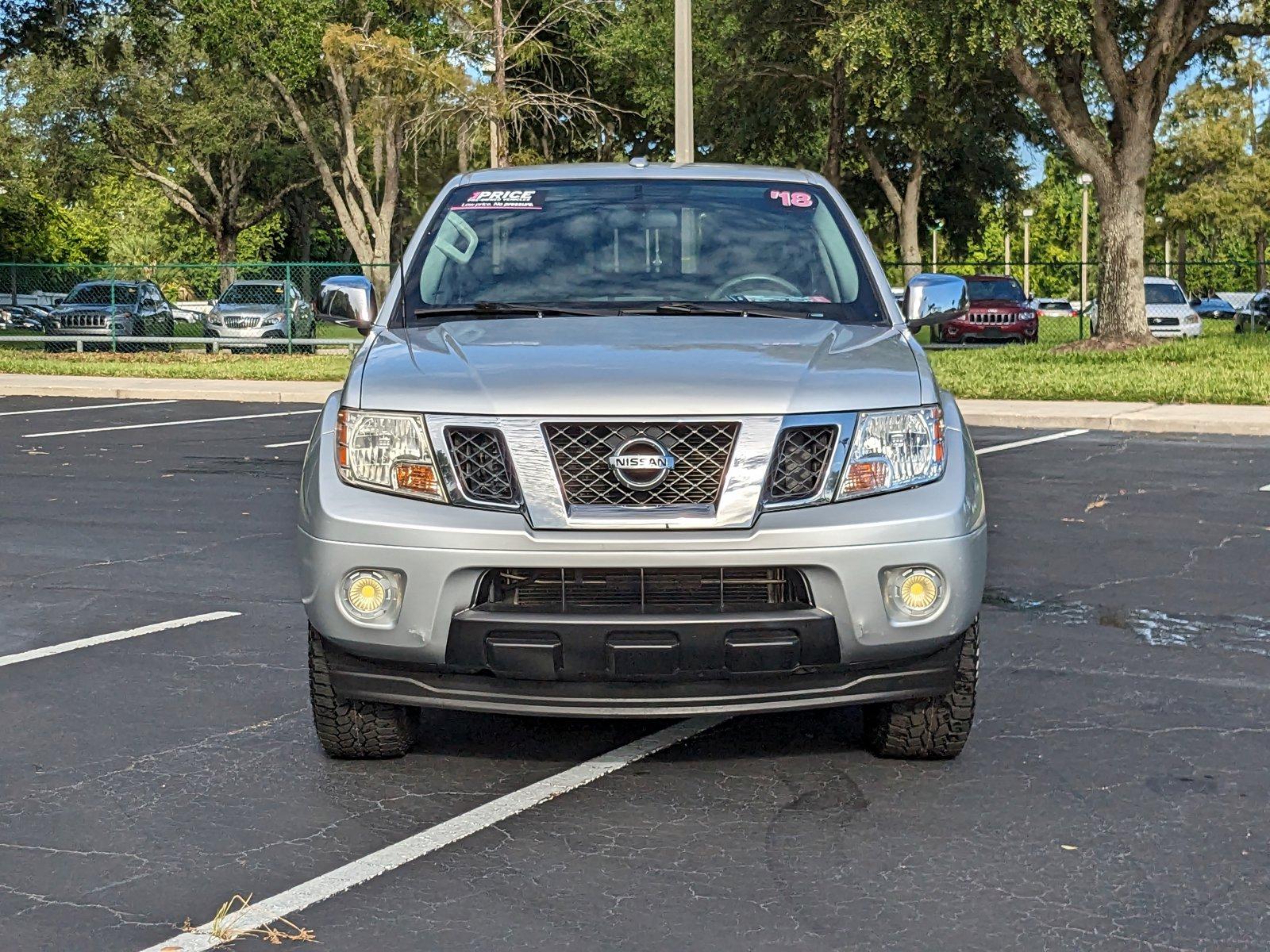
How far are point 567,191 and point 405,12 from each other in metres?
37.6

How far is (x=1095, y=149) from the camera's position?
1130 inches

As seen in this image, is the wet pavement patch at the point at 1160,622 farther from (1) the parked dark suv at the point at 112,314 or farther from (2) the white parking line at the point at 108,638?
(1) the parked dark suv at the point at 112,314

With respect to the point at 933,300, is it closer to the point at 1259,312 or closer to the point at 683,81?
the point at 683,81

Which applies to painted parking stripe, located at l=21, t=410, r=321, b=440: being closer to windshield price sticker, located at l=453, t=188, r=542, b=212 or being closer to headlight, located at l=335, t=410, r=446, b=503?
windshield price sticker, located at l=453, t=188, r=542, b=212

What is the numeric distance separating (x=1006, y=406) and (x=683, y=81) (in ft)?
18.0

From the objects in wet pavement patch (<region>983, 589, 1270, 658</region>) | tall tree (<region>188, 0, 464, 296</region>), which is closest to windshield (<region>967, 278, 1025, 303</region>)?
tall tree (<region>188, 0, 464, 296</region>)

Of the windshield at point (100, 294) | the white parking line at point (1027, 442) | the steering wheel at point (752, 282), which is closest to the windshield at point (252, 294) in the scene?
the windshield at point (100, 294)

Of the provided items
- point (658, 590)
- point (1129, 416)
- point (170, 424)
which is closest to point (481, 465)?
point (658, 590)

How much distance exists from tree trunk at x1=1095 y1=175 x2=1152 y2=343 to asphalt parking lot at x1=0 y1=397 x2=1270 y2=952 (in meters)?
21.1

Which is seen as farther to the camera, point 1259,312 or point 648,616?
point 1259,312

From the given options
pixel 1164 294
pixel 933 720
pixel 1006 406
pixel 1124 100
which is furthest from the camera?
pixel 1164 294

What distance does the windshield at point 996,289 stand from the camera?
3606 centimetres

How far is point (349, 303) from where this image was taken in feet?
20.7

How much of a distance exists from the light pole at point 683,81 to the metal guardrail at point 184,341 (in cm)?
1334
